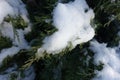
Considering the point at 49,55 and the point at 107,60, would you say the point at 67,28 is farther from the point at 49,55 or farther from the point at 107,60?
the point at 107,60

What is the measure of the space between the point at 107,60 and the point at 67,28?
52 centimetres

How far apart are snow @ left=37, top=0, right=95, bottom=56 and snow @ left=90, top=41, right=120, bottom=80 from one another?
277 mm

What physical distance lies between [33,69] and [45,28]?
0.39 metres

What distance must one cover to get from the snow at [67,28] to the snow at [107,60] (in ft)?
0.91

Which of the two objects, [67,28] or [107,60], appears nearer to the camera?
[67,28]

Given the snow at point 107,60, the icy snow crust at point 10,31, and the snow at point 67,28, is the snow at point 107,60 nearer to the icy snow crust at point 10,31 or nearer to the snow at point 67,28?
the snow at point 67,28

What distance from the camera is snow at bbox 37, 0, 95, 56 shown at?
78.5 inches

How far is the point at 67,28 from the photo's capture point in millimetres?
2025

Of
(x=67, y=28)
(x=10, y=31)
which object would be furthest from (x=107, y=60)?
(x=10, y=31)

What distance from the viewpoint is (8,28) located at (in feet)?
6.79

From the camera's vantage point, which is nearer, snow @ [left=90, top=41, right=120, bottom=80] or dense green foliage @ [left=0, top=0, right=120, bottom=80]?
dense green foliage @ [left=0, top=0, right=120, bottom=80]

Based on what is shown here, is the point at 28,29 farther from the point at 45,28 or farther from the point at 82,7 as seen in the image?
the point at 82,7

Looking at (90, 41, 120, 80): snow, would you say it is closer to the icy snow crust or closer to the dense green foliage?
the dense green foliage

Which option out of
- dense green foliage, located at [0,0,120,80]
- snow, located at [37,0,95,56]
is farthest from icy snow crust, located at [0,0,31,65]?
snow, located at [37,0,95,56]
